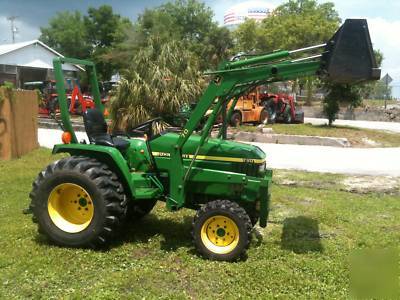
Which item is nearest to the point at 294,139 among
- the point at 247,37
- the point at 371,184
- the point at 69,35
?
the point at 371,184

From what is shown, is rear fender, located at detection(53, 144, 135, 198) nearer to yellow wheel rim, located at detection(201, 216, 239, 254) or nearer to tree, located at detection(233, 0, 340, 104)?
yellow wheel rim, located at detection(201, 216, 239, 254)

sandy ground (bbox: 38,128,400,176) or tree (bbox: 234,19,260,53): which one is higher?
tree (bbox: 234,19,260,53)

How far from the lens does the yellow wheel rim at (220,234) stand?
15.8 ft

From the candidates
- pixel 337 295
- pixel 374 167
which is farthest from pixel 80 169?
pixel 374 167

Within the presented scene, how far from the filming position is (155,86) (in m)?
14.7

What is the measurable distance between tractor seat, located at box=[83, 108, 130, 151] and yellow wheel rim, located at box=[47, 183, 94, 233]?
24.5 inches

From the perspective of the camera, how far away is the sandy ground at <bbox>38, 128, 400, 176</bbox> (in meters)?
11.1

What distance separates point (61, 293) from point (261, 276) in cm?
180

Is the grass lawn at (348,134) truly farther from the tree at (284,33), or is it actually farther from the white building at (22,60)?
the white building at (22,60)

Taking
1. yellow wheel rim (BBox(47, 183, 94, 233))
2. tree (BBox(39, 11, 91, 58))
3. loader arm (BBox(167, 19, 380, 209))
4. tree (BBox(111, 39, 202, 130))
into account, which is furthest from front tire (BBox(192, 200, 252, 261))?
tree (BBox(39, 11, 91, 58))

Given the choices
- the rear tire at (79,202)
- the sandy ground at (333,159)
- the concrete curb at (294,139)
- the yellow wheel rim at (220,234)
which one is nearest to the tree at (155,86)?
the sandy ground at (333,159)

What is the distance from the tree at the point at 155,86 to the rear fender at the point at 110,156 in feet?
29.8

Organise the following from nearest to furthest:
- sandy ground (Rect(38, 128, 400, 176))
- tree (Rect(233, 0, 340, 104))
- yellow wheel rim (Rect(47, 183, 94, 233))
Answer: yellow wheel rim (Rect(47, 183, 94, 233)) < sandy ground (Rect(38, 128, 400, 176)) < tree (Rect(233, 0, 340, 104))

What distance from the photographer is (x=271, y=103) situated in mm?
22891
